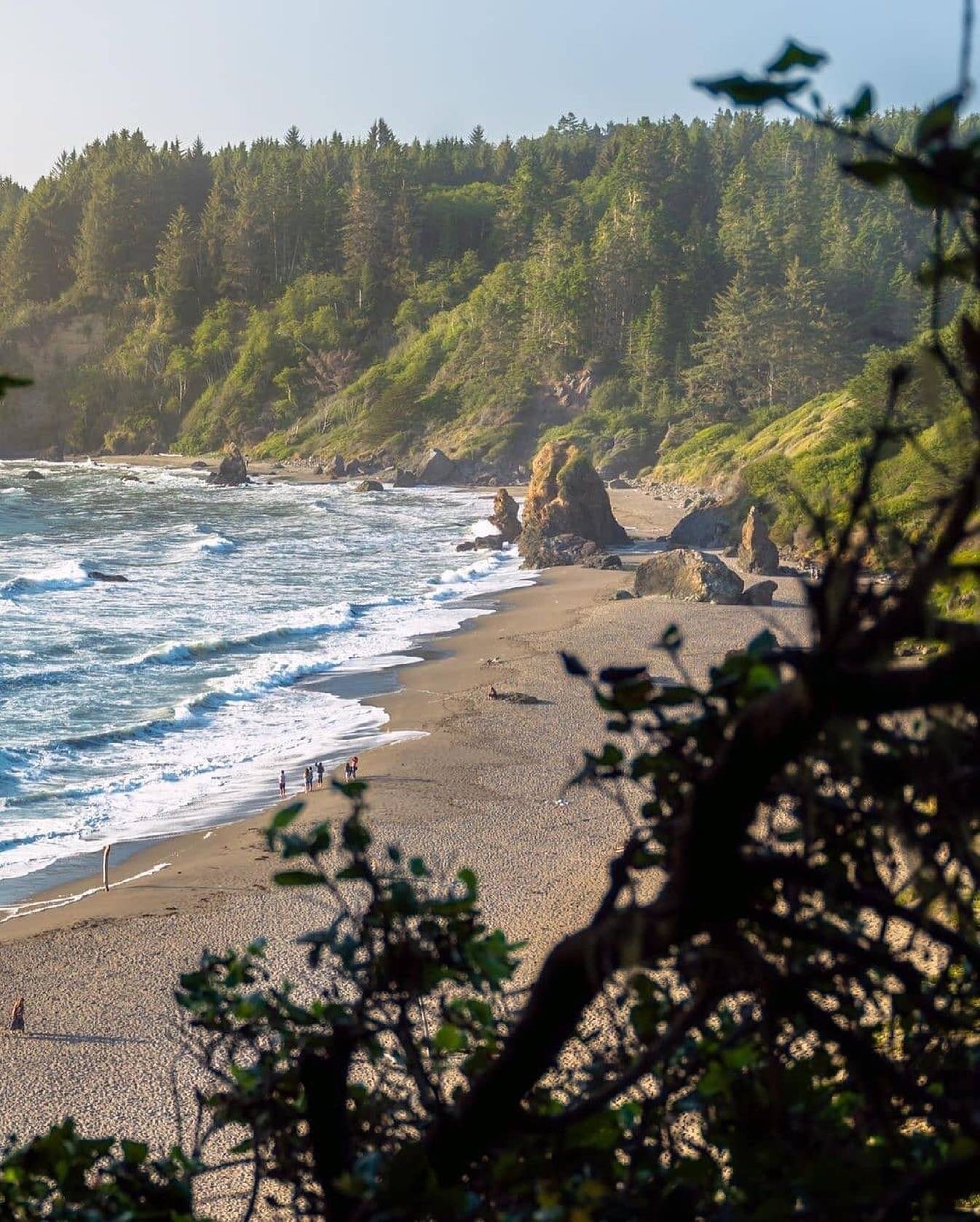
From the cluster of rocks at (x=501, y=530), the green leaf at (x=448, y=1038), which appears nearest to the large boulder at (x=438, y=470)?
the cluster of rocks at (x=501, y=530)

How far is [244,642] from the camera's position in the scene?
29594mm

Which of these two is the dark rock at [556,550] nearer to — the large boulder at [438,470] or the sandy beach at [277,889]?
the sandy beach at [277,889]

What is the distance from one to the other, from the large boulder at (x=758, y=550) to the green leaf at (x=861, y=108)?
36.8 metres

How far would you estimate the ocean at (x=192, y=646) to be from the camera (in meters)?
18.8

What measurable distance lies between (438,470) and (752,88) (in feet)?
241

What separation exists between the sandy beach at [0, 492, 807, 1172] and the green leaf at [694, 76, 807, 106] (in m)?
4.99

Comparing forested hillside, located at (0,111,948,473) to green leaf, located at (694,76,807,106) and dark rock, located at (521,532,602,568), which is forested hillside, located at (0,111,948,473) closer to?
dark rock, located at (521,532,602,568)

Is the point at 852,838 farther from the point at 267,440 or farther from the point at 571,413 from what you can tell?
the point at 267,440

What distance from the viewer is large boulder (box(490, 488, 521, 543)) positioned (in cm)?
4900

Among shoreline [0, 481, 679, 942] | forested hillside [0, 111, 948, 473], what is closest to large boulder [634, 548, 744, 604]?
shoreline [0, 481, 679, 942]

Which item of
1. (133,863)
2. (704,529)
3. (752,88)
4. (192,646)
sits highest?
(752,88)

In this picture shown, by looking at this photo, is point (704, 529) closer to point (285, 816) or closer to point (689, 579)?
point (689, 579)

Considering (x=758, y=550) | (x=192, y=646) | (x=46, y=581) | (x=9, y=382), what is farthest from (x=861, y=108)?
(x=46, y=581)

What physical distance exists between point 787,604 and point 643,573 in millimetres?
4395
